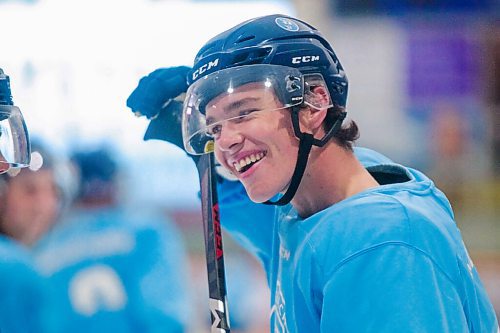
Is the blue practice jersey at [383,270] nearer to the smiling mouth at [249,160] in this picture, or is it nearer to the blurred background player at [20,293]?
the smiling mouth at [249,160]

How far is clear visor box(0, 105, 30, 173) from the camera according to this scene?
6.63ft

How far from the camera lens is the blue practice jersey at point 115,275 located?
3.83 m

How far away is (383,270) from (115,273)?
2247 millimetres

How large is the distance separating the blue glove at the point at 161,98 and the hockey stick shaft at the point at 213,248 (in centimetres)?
22

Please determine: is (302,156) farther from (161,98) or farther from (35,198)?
(35,198)

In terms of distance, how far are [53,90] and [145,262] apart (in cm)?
332

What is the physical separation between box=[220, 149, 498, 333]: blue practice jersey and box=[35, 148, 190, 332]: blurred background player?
1.81 m

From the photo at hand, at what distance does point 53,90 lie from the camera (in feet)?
23.0

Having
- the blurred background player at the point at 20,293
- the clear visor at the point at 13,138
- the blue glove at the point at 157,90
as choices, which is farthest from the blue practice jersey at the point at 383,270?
the blurred background player at the point at 20,293

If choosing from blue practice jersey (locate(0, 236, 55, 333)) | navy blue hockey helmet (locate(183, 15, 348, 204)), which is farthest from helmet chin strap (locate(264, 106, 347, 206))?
blue practice jersey (locate(0, 236, 55, 333))

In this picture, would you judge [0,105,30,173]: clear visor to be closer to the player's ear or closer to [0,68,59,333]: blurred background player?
the player's ear

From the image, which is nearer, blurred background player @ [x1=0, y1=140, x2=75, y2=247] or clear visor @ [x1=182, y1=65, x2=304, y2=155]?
clear visor @ [x1=182, y1=65, x2=304, y2=155]

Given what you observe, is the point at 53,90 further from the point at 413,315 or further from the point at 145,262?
the point at 413,315

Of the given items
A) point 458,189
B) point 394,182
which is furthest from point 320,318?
point 458,189
